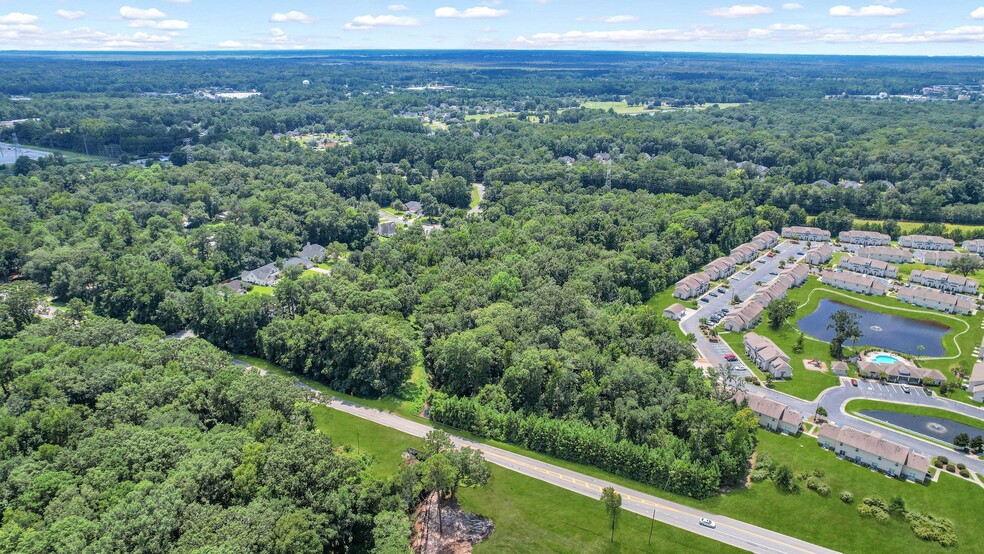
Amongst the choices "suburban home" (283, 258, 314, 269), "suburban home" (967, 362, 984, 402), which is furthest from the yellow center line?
"suburban home" (283, 258, 314, 269)

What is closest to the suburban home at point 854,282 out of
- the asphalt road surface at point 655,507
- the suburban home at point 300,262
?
the asphalt road surface at point 655,507

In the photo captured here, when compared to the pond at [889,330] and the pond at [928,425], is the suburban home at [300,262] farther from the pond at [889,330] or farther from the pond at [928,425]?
the pond at [928,425]

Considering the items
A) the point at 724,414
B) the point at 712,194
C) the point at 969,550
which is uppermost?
the point at 712,194

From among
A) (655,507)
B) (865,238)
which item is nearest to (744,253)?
(865,238)

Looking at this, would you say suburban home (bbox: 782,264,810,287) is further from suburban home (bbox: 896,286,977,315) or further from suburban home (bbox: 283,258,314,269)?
suburban home (bbox: 283,258,314,269)

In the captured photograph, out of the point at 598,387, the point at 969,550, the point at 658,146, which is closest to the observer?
the point at 969,550

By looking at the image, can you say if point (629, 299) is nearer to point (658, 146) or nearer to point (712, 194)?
point (712, 194)

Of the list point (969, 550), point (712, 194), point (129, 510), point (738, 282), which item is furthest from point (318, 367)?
point (712, 194)
